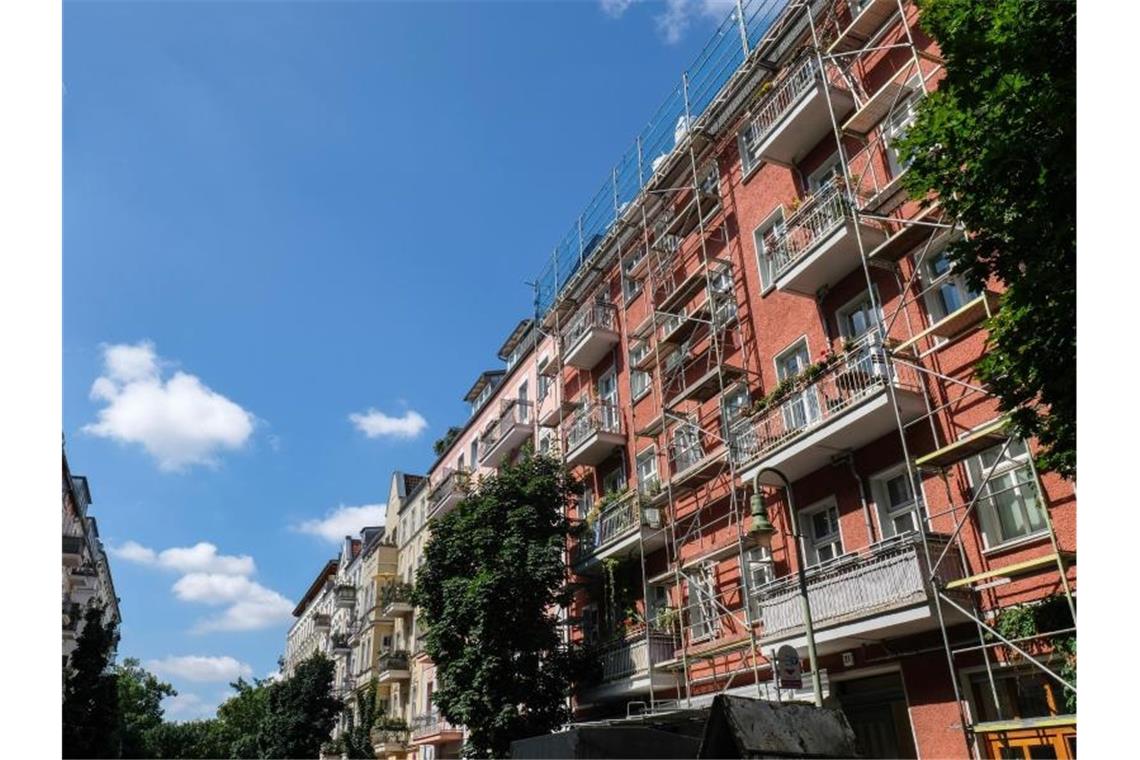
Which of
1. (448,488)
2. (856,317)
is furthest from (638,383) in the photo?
(448,488)

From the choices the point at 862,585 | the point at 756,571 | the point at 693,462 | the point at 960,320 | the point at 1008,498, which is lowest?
the point at 862,585

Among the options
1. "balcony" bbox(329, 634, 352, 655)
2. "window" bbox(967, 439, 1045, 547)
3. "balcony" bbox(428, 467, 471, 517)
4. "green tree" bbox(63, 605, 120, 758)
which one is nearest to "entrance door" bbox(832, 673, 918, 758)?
"window" bbox(967, 439, 1045, 547)

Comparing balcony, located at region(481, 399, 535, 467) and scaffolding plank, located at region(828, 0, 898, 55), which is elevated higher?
scaffolding plank, located at region(828, 0, 898, 55)

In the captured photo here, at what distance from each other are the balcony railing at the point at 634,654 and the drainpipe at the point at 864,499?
6.16 metres

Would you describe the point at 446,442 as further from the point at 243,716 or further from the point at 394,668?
the point at 243,716

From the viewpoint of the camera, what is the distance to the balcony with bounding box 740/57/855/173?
1565 cm

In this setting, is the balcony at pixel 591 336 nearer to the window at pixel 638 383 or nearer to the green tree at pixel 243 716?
the window at pixel 638 383

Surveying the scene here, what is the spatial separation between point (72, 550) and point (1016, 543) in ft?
120

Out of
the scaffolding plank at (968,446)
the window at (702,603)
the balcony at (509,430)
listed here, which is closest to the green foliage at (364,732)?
the balcony at (509,430)

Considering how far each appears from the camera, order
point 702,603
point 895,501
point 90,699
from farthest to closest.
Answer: point 90,699 < point 702,603 < point 895,501

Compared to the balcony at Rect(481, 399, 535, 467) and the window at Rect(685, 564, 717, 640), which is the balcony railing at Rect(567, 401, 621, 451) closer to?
the balcony at Rect(481, 399, 535, 467)

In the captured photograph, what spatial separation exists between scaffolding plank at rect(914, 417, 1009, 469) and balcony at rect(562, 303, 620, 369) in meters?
13.0

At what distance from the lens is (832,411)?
1390 cm

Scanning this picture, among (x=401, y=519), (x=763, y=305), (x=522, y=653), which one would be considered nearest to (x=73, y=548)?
(x=401, y=519)
